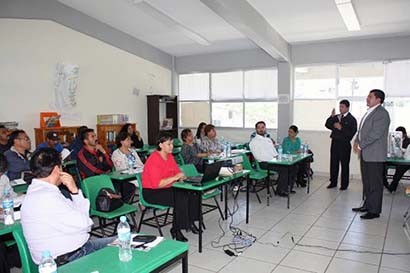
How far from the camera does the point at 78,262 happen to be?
177 cm

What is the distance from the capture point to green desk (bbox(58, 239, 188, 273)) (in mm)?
1691

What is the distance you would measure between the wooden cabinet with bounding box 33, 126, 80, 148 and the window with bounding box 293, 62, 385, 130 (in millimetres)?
5085

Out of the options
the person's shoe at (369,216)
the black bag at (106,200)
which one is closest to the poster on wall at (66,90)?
the black bag at (106,200)

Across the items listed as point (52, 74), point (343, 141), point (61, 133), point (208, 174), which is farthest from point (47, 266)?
point (343, 141)

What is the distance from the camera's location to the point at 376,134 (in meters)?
4.43

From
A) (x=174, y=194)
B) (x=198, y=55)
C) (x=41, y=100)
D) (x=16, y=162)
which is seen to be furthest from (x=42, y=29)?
(x=174, y=194)

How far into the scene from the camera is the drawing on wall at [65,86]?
22.0ft

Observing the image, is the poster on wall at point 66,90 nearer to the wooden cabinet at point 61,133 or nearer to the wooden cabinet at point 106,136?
the wooden cabinet at point 61,133

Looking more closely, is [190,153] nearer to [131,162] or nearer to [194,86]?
[131,162]

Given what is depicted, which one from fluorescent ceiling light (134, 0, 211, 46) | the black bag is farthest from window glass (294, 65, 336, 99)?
the black bag

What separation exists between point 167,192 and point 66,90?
4.16 meters

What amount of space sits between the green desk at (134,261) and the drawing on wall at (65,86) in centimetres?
548

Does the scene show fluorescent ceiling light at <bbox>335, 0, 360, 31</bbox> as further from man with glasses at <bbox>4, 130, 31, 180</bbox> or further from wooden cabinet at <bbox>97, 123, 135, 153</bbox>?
wooden cabinet at <bbox>97, 123, 135, 153</bbox>

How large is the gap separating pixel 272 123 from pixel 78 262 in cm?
723
